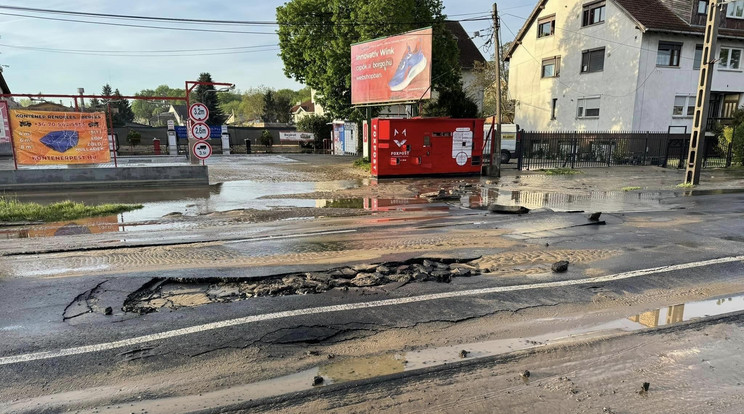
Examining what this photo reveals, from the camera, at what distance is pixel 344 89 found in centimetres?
2900

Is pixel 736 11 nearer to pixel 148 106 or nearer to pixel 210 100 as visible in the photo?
pixel 210 100

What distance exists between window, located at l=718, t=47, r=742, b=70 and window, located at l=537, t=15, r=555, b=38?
10853 mm

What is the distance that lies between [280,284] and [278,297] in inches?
15.2

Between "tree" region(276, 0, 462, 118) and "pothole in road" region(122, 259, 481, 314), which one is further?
"tree" region(276, 0, 462, 118)

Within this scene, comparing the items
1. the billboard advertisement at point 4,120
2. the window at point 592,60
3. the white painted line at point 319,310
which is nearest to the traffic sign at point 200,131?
the billboard advertisement at point 4,120

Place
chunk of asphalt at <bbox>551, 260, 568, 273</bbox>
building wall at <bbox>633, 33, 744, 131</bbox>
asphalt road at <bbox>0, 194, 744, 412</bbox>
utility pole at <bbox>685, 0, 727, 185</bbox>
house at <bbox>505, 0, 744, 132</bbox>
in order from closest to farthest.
Answer: asphalt road at <bbox>0, 194, 744, 412</bbox>, chunk of asphalt at <bbox>551, 260, 568, 273</bbox>, utility pole at <bbox>685, 0, 727, 185</bbox>, building wall at <bbox>633, 33, 744, 131</bbox>, house at <bbox>505, 0, 744, 132</bbox>

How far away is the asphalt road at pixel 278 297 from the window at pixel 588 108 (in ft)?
76.4

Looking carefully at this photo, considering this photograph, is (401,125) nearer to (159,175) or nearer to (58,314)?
(159,175)

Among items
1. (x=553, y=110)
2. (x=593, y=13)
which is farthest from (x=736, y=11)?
(x=553, y=110)

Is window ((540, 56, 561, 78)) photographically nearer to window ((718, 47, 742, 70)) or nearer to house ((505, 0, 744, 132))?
house ((505, 0, 744, 132))

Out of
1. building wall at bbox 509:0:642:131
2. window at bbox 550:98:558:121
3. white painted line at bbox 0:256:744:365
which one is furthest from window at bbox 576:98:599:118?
white painted line at bbox 0:256:744:365

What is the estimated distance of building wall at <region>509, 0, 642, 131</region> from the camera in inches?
1094

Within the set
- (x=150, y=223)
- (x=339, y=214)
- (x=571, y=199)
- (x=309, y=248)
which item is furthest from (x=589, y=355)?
(x=571, y=199)

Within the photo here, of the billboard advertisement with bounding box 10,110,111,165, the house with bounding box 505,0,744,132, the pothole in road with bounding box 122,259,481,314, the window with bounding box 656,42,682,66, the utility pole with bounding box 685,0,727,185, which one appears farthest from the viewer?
the window with bounding box 656,42,682,66
